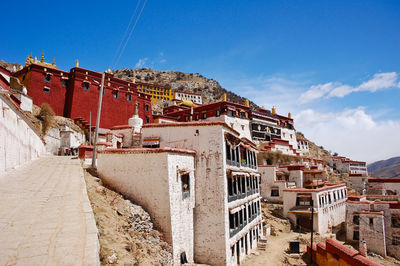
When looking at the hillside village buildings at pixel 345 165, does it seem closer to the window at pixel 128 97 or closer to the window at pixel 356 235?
the window at pixel 356 235

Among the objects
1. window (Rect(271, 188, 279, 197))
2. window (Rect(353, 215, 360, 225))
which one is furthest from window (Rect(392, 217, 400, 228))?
window (Rect(271, 188, 279, 197))

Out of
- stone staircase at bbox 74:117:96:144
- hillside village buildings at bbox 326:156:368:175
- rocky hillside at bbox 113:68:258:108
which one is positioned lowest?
hillside village buildings at bbox 326:156:368:175

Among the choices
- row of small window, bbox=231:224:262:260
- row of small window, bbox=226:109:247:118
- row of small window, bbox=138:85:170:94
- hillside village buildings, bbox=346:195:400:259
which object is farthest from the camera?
row of small window, bbox=138:85:170:94

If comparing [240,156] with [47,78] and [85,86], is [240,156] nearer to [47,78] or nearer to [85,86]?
[85,86]

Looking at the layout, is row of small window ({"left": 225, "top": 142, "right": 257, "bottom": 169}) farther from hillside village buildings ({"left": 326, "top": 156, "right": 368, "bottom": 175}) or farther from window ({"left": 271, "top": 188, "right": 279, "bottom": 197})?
hillside village buildings ({"left": 326, "top": 156, "right": 368, "bottom": 175})

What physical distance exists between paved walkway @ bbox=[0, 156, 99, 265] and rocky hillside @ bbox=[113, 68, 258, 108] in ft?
292

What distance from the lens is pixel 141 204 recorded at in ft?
41.4

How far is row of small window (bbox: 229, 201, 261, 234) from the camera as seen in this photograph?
15.7m

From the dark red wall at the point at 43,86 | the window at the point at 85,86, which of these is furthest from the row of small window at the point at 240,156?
the dark red wall at the point at 43,86

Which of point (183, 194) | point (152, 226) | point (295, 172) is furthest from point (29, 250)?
point (295, 172)

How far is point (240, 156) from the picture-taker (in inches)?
758

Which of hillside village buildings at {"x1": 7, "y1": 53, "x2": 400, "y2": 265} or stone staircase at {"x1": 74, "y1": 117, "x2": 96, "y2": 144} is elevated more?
stone staircase at {"x1": 74, "y1": 117, "x2": 96, "y2": 144}

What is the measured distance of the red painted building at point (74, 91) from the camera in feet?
107

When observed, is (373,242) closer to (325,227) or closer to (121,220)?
(325,227)
